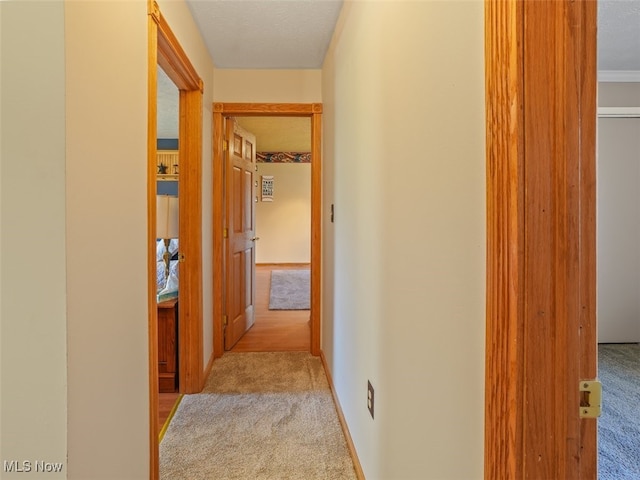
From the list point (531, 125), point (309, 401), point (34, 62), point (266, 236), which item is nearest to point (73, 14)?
point (34, 62)

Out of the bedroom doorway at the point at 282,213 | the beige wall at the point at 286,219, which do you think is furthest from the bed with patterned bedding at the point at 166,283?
the beige wall at the point at 286,219

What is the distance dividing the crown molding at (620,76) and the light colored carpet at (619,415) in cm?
244

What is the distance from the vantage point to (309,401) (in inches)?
93.9

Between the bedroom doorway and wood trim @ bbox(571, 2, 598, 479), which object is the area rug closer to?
the bedroom doorway

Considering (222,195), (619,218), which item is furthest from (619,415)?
(222,195)

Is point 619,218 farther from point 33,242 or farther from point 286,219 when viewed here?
point 286,219

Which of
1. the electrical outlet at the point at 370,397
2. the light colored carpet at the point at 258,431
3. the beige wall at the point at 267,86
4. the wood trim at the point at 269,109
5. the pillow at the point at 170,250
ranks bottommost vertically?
the light colored carpet at the point at 258,431

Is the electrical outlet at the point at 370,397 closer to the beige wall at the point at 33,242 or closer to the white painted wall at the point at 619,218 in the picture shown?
the beige wall at the point at 33,242

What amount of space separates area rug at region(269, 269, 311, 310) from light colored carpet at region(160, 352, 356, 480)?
2180 mm

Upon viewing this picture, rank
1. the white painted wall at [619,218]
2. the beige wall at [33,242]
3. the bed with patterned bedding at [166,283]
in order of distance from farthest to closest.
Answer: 1. the white painted wall at [619,218]
2. the bed with patterned bedding at [166,283]
3. the beige wall at [33,242]

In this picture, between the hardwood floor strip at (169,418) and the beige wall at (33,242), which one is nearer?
the beige wall at (33,242)

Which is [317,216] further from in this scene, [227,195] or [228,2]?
[228,2]

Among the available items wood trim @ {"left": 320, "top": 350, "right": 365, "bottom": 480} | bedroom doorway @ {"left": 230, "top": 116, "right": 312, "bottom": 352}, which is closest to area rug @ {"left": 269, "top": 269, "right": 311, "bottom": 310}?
bedroom doorway @ {"left": 230, "top": 116, "right": 312, "bottom": 352}

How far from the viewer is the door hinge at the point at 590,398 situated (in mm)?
590
